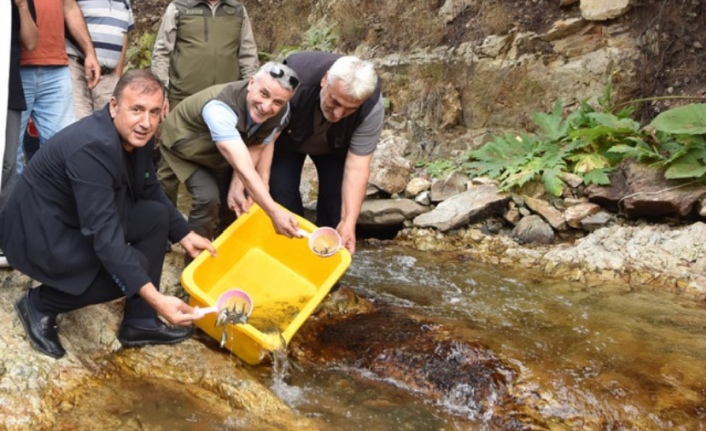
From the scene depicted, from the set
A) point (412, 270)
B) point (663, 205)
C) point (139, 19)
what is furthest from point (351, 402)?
point (139, 19)

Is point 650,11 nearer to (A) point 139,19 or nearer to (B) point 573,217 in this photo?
(B) point 573,217

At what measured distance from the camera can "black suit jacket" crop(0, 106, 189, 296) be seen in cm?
271

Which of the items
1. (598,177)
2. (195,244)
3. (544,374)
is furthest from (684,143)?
(195,244)

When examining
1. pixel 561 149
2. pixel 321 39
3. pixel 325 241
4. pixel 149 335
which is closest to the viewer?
pixel 149 335

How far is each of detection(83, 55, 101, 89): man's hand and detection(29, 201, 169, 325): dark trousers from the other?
4.46ft

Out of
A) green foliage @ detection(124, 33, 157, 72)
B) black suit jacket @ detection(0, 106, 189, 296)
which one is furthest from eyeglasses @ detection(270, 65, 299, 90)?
green foliage @ detection(124, 33, 157, 72)

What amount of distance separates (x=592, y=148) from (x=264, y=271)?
3.44 metres

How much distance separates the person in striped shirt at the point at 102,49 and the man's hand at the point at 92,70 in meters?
0.03

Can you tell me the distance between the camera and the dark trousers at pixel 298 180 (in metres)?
4.13

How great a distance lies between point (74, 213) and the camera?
2.86 m

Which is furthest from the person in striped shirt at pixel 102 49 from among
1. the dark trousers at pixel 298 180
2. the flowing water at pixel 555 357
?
the flowing water at pixel 555 357

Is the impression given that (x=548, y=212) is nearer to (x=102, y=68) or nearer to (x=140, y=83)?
(x=102, y=68)

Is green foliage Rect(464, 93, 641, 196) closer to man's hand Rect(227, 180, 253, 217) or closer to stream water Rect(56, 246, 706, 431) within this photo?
stream water Rect(56, 246, 706, 431)

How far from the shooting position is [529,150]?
21.2 ft
